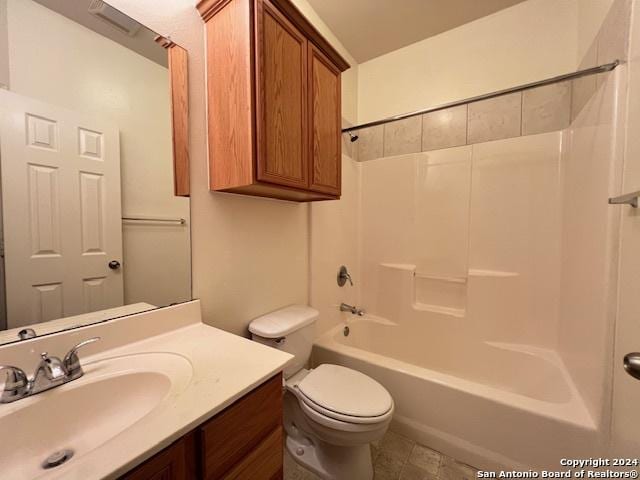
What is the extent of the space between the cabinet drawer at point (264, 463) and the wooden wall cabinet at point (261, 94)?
0.84 meters

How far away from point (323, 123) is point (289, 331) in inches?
41.8

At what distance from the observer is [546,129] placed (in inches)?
62.3

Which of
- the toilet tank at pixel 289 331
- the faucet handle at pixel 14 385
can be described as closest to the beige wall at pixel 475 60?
the toilet tank at pixel 289 331

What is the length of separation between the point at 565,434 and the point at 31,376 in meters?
1.83

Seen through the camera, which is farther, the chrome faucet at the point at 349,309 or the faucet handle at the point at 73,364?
the chrome faucet at the point at 349,309

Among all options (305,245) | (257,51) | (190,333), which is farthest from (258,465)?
(257,51)

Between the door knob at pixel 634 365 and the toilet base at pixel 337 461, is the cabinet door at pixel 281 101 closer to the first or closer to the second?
the door knob at pixel 634 365

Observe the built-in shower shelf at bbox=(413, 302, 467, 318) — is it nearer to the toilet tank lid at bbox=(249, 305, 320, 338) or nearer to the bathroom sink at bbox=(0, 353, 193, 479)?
the toilet tank lid at bbox=(249, 305, 320, 338)

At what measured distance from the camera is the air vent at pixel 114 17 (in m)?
0.77

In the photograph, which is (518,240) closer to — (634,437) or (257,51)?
(634,437)

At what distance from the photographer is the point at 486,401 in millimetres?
1146

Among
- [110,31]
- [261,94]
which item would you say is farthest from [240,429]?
[110,31]

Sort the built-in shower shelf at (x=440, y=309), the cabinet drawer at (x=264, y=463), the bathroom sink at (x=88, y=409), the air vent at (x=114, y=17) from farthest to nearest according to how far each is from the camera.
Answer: the built-in shower shelf at (x=440, y=309), the air vent at (x=114, y=17), the cabinet drawer at (x=264, y=463), the bathroom sink at (x=88, y=409)

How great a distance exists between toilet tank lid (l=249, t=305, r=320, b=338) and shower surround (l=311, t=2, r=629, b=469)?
0.34 meters
